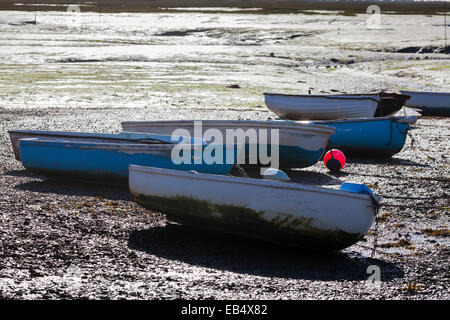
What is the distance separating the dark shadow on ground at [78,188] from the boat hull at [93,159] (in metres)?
0.12

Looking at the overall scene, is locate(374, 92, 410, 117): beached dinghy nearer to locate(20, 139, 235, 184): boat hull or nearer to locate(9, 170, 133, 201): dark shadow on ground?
locate(20, 139, 235, 184): boat hull

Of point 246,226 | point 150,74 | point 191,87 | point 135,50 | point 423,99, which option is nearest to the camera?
point 246,226

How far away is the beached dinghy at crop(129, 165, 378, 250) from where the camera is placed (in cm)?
793

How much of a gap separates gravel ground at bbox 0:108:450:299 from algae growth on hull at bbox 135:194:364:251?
0.51ft

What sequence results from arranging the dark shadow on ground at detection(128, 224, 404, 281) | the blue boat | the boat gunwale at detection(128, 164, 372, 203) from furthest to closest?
the blue boat
the boat gunwale at detection(128, 164, 372, 203)
the dark shadow on ground at detection(128, 224, 404, 281)

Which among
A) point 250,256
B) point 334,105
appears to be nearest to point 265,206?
point 250,256

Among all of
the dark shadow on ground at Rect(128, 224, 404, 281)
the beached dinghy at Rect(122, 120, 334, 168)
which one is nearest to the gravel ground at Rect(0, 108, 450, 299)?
the dark shadow on ground at Rect(128, 224, 404, 281)

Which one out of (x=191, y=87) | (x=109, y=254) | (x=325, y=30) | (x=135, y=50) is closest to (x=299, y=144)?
(x=109, y=254)

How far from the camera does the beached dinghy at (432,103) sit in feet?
69.7

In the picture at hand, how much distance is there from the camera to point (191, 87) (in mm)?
26234

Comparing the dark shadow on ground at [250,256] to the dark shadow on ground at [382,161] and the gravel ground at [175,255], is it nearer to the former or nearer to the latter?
the gravel ground at [175,255]

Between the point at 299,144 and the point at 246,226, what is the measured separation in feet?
15.9
